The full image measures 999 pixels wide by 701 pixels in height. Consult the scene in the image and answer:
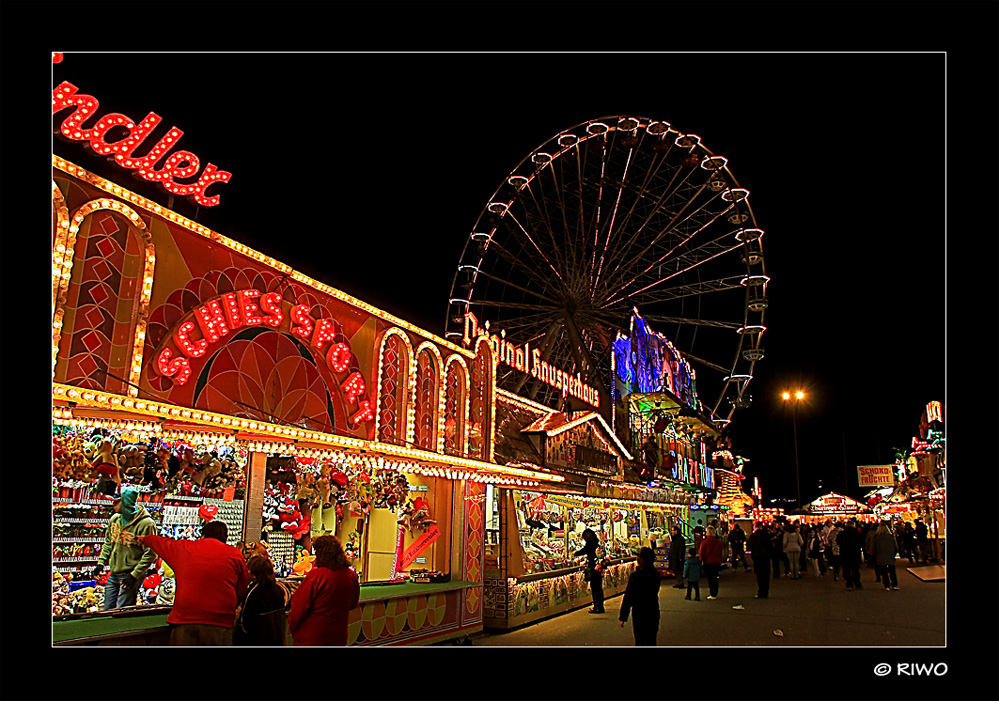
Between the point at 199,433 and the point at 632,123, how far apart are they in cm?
1501

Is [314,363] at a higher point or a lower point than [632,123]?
lower

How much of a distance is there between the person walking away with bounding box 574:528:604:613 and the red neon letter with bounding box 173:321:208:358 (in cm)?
817

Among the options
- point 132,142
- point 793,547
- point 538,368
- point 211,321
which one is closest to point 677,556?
point 793,547

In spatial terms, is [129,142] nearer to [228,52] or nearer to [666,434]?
[228,52]

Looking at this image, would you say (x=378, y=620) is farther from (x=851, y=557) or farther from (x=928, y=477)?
(x=928, y=477)

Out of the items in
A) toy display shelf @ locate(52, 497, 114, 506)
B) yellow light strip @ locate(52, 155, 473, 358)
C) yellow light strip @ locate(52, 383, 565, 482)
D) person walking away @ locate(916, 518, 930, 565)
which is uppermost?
yellow light strip @ locate(52, 155, 473, 358)

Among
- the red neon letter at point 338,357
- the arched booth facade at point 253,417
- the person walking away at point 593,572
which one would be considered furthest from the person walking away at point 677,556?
the red neon letter at point 338,357

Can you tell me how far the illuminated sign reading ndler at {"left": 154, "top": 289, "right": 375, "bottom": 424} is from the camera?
6.74 m

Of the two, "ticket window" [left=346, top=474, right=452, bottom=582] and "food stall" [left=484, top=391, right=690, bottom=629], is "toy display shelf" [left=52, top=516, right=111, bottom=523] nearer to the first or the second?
"ticket window" [left=346, top=474, right=452, bottom=582]

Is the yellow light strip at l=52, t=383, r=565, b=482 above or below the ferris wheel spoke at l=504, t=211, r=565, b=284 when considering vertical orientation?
below

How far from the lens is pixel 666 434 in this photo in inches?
926

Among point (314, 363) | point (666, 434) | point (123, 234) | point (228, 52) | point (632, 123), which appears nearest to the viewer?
point (228, 52)

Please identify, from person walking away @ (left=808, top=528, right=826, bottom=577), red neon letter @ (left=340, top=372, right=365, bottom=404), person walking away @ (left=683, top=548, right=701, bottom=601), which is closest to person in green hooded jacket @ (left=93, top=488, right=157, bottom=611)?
red neon letter @ (left=340, top=372, right=365, bottom=404)
